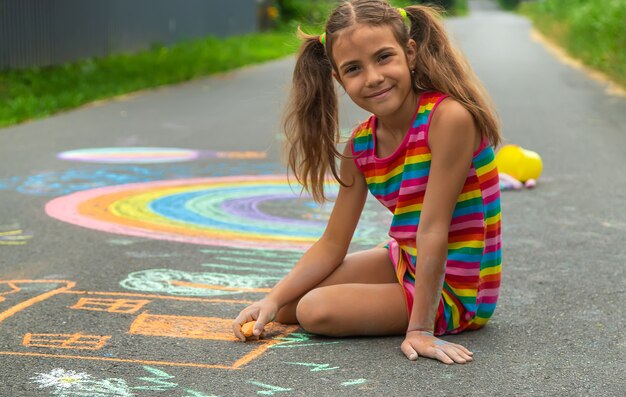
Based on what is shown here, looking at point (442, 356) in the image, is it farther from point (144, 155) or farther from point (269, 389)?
point (144, 155)

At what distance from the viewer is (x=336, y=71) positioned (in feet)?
11.1

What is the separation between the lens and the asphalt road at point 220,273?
2.94 metres

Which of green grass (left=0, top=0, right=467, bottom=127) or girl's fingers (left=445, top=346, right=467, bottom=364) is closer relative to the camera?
girl's fingers (left=445, top=346, right=467, bottom=364)

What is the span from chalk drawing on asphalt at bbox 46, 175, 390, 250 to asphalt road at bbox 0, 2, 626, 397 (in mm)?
16

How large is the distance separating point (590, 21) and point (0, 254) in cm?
1479

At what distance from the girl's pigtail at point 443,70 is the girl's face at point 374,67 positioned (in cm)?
6

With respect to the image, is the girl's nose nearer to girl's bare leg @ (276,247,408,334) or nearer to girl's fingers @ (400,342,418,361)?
girl's bare leg @ (276,247,408,334)

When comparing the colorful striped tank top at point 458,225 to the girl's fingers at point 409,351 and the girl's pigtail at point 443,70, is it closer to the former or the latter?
the girl's pigtail at point 443,70

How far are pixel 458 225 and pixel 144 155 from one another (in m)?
4.71

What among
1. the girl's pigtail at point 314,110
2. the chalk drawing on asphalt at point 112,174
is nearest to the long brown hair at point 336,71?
the girl's pigtail at point 314,110

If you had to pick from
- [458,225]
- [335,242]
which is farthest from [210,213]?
[458,225]

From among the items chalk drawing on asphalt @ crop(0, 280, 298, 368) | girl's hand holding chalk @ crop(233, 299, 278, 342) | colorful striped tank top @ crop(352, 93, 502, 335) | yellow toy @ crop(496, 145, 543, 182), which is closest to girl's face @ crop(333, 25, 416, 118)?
colorful striped tank top @ crop(352, 93, 502, 335)

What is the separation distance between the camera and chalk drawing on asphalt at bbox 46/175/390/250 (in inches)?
195

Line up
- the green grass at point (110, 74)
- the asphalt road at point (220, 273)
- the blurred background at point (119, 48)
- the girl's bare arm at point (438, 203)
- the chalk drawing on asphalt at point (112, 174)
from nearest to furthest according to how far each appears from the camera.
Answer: the asphalt road at point (220, 273) → the girl's bare arm at point (438, 203) → the chalk drawing on asphalt at point (112, 174) → the green grass at point (110, 74) → the blurred background at point (119, 48)
